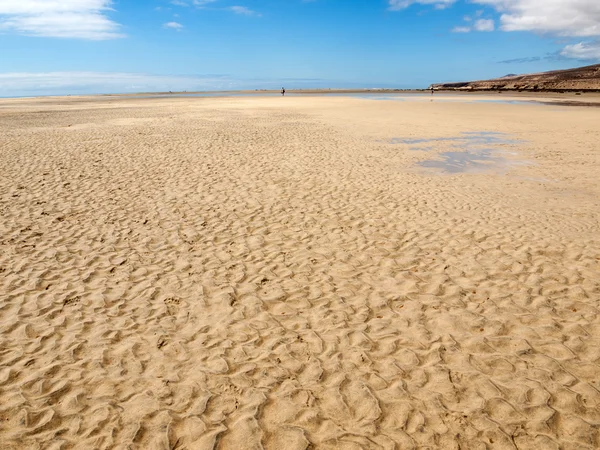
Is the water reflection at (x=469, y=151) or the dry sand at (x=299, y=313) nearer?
the dry sand at (x=299, y=313)

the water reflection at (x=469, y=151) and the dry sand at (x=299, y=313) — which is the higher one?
the water reflection at (x=469, y=151)

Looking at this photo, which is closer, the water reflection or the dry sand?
the dry sand

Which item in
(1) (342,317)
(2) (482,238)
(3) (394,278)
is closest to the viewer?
(1) (342,317)

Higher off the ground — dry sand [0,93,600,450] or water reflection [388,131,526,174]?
water reflection [388,131,526,174]

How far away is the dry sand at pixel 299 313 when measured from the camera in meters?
→ 4.10

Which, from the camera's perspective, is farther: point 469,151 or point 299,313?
point 469,151

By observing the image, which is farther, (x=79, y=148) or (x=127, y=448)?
(x=79, y=148)

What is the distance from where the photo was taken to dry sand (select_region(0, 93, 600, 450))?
4102 millimetres

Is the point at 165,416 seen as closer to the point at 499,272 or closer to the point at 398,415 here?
the point at 398,415

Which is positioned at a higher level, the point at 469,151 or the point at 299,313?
the point at 469,151

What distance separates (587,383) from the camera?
15.1 ft

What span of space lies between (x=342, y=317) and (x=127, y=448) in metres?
3.28

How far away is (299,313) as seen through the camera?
606 cm

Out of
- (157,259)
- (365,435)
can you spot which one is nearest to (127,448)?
(365,435)
